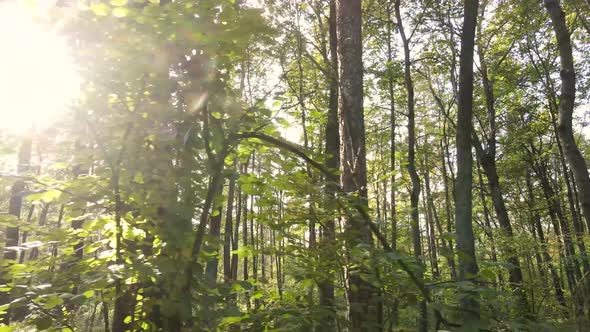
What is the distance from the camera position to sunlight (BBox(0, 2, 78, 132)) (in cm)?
155

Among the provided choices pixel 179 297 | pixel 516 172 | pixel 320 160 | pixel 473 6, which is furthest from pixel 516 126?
pixel 179 297

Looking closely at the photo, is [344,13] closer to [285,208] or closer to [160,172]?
[285,208]

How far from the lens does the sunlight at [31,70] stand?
1.55m

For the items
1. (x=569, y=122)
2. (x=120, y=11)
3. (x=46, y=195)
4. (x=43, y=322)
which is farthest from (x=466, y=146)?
(x=569, y=122)

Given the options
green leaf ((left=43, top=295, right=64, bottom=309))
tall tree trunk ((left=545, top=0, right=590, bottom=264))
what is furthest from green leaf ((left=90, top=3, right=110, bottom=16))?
tall tree trunk ((left=545, top=0, right=590, bottom=264))

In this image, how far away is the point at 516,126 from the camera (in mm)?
17953

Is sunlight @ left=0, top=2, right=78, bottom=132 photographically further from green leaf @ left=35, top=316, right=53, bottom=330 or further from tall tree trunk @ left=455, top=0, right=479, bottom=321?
tall tree trunk @ left=455, top=0, right=479, bottom=321

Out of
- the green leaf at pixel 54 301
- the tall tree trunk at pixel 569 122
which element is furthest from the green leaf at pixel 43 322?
the tall tree trunk at pixel 569 122

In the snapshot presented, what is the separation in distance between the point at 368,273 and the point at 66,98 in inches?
71.8

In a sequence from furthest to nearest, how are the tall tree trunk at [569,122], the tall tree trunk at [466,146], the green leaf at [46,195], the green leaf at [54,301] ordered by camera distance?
the tall tree trunk at [569,122] → the tall tree trunk at [466,146] → the green leaf at [46,195] → the green leaf at [54,301]

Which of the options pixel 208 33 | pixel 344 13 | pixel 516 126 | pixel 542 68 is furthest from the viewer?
pixel 516 126

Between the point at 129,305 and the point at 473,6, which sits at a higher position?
the point at 473,6

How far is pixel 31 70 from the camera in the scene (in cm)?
156

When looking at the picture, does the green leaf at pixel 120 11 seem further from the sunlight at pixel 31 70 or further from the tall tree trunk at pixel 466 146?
the tall tree trunk at pixel 466 146
